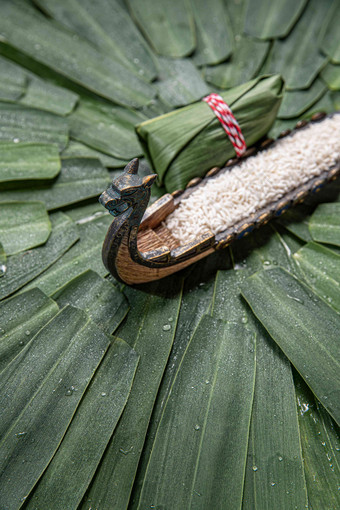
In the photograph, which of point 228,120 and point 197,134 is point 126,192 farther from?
A: point 228,120

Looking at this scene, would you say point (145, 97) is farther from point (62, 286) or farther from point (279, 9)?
point (62, 286)

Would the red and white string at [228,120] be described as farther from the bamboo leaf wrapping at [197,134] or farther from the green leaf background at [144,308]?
the green leaf background at [144,308]

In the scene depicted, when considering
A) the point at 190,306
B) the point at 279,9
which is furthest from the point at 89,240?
the point at 279,9

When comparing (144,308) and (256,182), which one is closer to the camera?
(144,308)

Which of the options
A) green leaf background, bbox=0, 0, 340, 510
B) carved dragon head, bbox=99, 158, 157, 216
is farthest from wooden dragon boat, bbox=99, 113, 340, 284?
green leaf background, bbox=0, 0, 340, 510

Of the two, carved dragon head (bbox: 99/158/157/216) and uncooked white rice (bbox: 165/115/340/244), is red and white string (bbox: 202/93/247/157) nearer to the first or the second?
uncooked white rice (bbox: 165/115/340/244)

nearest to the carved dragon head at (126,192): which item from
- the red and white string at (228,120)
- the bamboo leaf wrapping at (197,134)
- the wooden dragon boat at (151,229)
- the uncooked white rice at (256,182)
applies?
the wooden dragon boat at (151,229)

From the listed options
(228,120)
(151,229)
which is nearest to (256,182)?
(228,120)

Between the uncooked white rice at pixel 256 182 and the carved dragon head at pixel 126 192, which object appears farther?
the uncooked white rice at pixel 256 182
